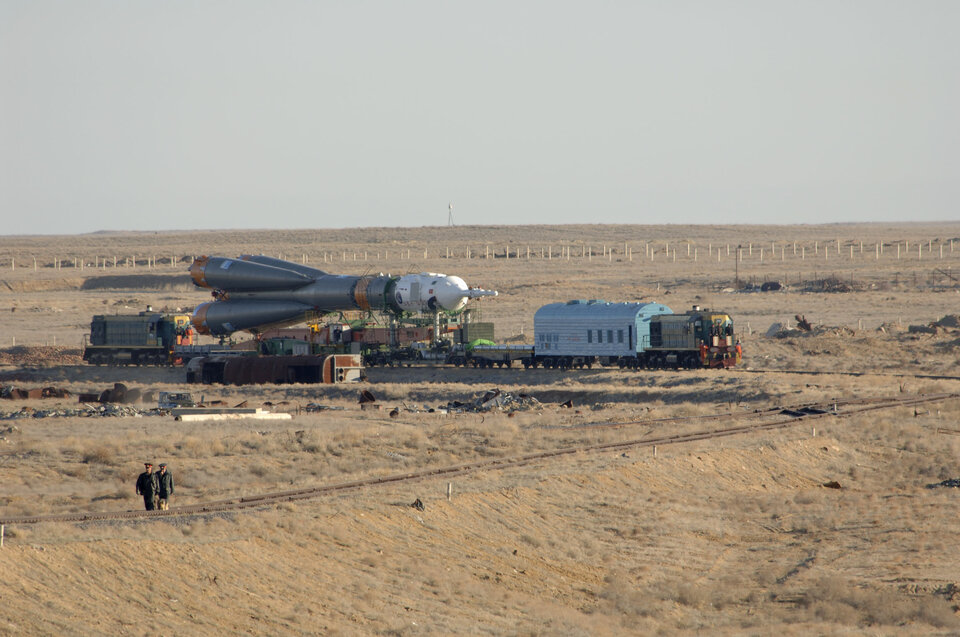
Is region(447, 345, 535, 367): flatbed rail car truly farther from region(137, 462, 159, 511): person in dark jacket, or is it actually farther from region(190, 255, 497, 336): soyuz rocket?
region(137, 462, 159, 511): person in dark jacket

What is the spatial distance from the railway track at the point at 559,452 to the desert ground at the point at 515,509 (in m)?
0.46

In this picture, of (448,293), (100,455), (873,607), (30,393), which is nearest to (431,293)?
(448,293)

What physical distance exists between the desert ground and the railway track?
18.1 inches

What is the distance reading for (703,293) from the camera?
10450 centimetres

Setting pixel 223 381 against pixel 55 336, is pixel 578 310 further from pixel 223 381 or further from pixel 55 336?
pixel 55 336

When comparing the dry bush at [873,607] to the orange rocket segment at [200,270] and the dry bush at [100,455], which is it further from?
the orange rocket segment at [200,270]

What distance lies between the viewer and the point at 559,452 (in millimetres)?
36281

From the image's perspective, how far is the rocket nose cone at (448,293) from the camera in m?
65.1

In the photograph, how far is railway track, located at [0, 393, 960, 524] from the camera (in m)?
26.0

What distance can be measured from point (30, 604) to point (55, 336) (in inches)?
2819

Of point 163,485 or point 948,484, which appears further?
point 948,484

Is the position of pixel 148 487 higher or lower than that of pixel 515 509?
higher

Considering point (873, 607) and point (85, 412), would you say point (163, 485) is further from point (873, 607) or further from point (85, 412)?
point (85, 412)

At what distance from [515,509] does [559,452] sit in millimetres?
6546
